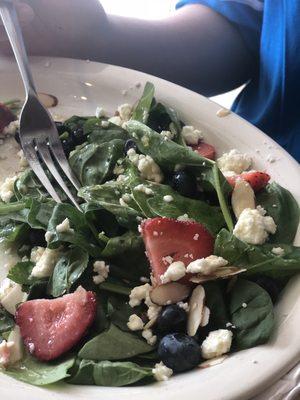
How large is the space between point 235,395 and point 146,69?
3.02 feet

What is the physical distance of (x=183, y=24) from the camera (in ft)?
4.60

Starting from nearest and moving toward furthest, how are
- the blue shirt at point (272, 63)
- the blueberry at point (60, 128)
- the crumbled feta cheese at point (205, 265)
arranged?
the crumbled feta cheese at point (205, 265) < the blueberry at point (60, 128) < the blue shirt at point (272, 63)

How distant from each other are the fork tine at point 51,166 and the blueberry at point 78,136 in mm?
63

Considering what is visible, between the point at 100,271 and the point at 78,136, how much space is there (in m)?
0.37

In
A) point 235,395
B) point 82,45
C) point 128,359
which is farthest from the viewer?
point 82,45

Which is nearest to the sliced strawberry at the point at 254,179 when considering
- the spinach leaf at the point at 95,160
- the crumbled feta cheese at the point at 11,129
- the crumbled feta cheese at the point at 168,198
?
the crumbled feta cheese at the point at 168,198

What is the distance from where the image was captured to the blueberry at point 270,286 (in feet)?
2.64

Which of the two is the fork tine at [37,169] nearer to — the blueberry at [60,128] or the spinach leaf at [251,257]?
the blueberry at [60,128]

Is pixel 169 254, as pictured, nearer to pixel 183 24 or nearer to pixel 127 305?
pixel 127 305

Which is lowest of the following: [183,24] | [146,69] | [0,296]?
[0,296]

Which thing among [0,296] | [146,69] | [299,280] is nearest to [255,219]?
[299,280]

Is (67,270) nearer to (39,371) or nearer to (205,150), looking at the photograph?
(39,371)

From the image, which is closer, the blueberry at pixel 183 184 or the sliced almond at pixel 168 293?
the sliced almond at pixel 168 293

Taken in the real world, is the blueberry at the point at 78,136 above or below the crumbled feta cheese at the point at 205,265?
below
